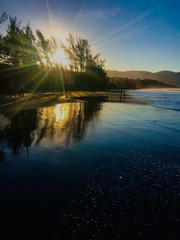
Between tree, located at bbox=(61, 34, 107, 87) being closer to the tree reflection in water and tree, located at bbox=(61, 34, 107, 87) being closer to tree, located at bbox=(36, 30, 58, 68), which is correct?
tree, located at bbox=(36, 30, 58, 68)

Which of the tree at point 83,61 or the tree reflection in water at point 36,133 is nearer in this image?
the tree reflection in water at point 36,133

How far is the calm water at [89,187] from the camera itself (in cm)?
479

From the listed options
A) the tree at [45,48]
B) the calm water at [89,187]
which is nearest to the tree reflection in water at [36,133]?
the calm water at [89,187]

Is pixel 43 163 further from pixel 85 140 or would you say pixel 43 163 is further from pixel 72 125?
pixel 72 125

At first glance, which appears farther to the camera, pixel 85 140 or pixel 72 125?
pixel 72 125

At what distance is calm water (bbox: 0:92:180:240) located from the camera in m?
4.79

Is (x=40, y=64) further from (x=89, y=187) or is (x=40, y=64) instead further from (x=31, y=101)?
(x=89, y=187)

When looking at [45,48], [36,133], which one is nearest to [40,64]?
[45,48]

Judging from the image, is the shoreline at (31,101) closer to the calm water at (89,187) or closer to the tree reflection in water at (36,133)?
the tree reflection in water at (36,133)

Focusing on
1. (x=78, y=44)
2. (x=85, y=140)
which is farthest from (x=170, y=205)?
(x=78, y=44)

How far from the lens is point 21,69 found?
42594 mm

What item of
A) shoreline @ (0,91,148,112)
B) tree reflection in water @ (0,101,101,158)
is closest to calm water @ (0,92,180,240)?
tree reflection in water @ (0,101,101,158)

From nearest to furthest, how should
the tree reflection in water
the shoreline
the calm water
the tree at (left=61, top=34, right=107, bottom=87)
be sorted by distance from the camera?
the calm water → the tree reflection in water → the shoreline → the tree at (left=61, top=34, right=107, bottom=87)

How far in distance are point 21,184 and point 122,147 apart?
560cm
